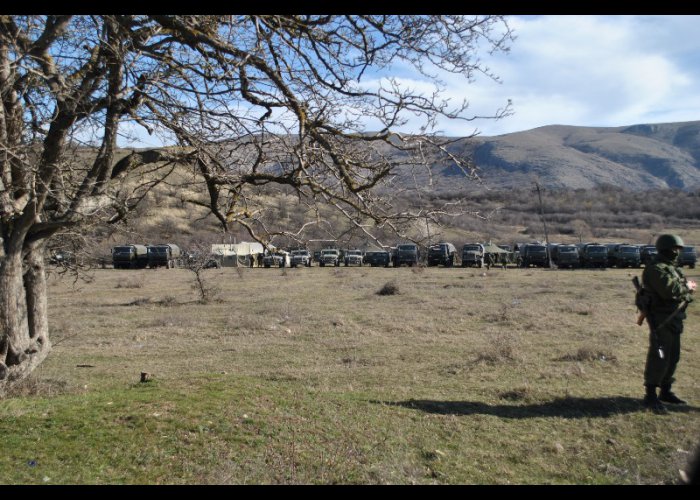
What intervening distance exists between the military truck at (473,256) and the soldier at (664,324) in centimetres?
4038

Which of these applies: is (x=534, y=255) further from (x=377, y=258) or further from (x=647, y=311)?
(x=647, y=311)

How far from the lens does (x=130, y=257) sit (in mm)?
49938

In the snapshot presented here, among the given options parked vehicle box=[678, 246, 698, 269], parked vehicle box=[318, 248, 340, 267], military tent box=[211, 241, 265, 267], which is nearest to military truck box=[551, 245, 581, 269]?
parked vehicle box=[678, 246, 698, 269]

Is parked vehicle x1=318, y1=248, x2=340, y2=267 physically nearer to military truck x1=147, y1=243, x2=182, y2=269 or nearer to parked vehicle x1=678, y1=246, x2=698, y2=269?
military truck x1=147, y1=243, x2=182, y2=269

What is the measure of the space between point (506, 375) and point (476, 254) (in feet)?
128

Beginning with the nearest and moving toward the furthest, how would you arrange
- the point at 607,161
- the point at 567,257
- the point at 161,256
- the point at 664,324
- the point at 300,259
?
the point at 664,324 < the point at 567,257 < the point at 161,256 < the point at 300,259 < the point at 607,161

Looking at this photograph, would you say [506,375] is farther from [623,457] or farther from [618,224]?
[618,224]

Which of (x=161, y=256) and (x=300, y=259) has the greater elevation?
(x=161, y=256)

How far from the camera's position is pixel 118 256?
49188mm

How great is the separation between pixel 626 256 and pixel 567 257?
399cm

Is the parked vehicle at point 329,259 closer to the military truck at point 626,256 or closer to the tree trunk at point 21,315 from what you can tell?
the military truck at point 626,256

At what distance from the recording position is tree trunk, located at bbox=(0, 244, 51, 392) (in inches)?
261

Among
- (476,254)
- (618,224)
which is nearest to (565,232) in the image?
(618,224)

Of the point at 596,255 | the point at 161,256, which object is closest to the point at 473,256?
the point at 596,255
